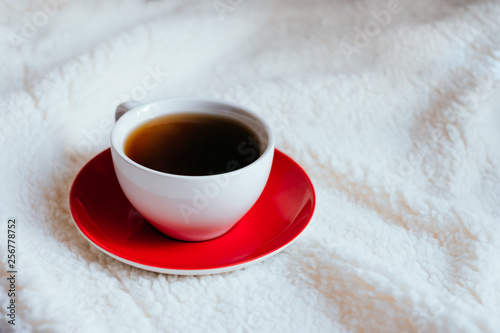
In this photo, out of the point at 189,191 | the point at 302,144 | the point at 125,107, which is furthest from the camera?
the point at 302,144

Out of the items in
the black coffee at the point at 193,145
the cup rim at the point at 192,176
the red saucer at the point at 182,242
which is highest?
the cup rim at the point at 192,176

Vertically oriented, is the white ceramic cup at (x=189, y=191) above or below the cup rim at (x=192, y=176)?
below

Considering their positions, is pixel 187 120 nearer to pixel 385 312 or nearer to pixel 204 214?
pixel 204 214

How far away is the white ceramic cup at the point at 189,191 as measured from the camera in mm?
533

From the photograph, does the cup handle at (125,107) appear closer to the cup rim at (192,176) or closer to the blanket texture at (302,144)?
the cup rim at (192,176)

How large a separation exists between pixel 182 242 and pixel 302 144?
0.24m

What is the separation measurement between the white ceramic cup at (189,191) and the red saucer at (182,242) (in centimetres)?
2

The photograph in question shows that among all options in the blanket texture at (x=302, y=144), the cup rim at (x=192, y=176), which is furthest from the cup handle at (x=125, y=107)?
the blanket texture at (x=302, y=144)

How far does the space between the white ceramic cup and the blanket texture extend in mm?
53

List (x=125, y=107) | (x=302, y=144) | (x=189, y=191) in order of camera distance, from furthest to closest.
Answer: (x=302, y=144)
(x=125, y=107)
(x=189, y=191)

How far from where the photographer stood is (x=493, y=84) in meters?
0.82

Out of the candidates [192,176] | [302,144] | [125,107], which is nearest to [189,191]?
[192,176]

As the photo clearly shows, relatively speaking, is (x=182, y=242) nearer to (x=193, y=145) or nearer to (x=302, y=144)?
(x=193, y=145)

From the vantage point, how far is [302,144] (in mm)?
766
